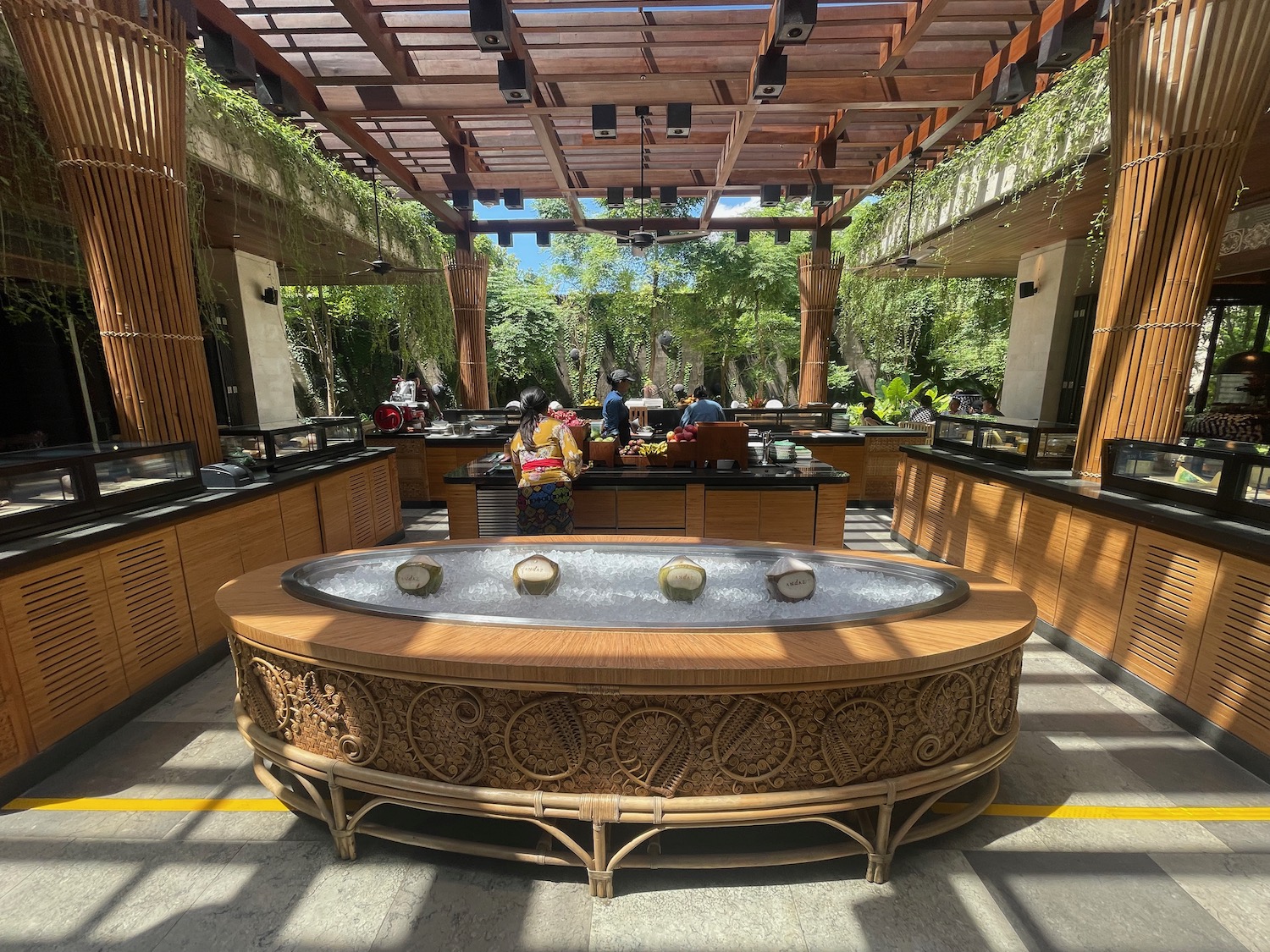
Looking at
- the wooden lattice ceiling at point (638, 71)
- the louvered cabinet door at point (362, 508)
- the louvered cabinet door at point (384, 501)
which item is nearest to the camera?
the wooden lattice ceiling at point (638, 71)

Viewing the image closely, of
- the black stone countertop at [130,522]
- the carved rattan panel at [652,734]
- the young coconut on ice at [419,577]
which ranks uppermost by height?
the black stone countertop at [130,522]

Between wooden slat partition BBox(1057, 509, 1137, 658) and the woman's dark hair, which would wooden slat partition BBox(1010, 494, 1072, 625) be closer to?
wooden slat partition BBox(1057, 509, 1137, 658)

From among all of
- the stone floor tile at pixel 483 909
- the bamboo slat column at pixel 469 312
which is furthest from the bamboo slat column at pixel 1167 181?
the bamboo slat column at pixel 469 312

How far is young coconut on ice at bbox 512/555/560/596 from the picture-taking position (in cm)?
223

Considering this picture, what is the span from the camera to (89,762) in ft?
8.09

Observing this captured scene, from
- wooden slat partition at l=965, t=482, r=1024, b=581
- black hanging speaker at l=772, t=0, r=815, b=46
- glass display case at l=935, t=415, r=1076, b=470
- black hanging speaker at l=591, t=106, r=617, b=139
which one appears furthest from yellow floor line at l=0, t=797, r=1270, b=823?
black hanging speaker at l=591, t=106, r=617, b=139

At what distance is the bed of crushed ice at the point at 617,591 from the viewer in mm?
2010

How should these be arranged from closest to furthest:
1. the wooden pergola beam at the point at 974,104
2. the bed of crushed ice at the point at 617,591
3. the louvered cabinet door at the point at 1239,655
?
1. the bed of crushed ice at the point at 617,591
2. the louvered cabinet door at the point at 1239,655
3. the wooden pergola beam at the point at 974,104

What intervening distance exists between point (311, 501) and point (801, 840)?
14.5ft

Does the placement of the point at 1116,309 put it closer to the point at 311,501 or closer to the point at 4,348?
the point at 311,501

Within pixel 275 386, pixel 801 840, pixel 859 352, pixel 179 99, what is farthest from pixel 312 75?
pixel 859 352

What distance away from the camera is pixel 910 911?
67.8 inches

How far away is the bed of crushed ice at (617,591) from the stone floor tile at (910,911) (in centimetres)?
93

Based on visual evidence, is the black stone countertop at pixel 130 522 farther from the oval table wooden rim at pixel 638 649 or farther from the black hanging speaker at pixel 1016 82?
the black hanging speaker at pixel 1016 82
